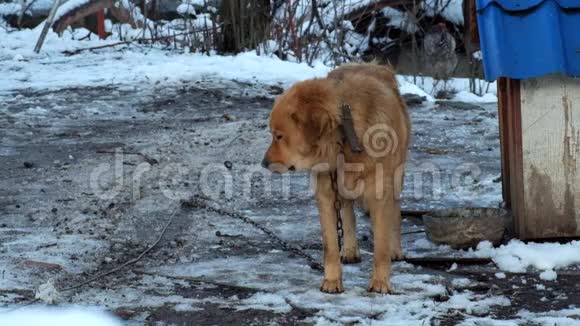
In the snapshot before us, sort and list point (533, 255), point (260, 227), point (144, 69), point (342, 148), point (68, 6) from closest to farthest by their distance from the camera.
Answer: point (342, 148) < point (533, 255) < point (260, 227) < point (144, 69) < point (68, 6)

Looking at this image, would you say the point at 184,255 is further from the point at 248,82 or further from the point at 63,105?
the point at 248,82

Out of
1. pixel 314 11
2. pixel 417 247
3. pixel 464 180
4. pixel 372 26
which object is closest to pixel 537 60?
pixel 417 247

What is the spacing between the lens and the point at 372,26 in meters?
18.2

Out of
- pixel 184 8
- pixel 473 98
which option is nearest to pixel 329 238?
pixel 473 98

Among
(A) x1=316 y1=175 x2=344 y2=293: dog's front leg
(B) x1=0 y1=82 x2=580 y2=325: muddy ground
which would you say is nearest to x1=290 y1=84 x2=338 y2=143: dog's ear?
(A) x1=316 y1=175 x2=344 y2=293: dog's front leg

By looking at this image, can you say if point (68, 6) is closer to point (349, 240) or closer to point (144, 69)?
point (144, 69)

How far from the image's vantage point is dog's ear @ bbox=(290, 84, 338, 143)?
17.8 ft

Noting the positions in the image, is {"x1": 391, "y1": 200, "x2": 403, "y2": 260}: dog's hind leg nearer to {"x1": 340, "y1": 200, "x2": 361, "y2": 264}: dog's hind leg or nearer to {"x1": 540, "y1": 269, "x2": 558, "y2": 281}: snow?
{"x1": 340, "y1": 200, "x2": 361, "y2": 264}: dog's hind leg

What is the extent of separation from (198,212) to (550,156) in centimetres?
269

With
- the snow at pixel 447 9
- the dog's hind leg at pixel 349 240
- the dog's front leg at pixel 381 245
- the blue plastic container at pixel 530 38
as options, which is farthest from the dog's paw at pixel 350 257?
the snow at pixel 447 9

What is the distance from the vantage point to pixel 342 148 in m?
5.55

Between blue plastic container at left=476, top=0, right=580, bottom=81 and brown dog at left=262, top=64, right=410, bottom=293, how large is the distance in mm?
1045

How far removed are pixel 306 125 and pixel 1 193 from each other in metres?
3.60

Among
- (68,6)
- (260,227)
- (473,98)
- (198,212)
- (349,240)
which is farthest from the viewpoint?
(68,6)
